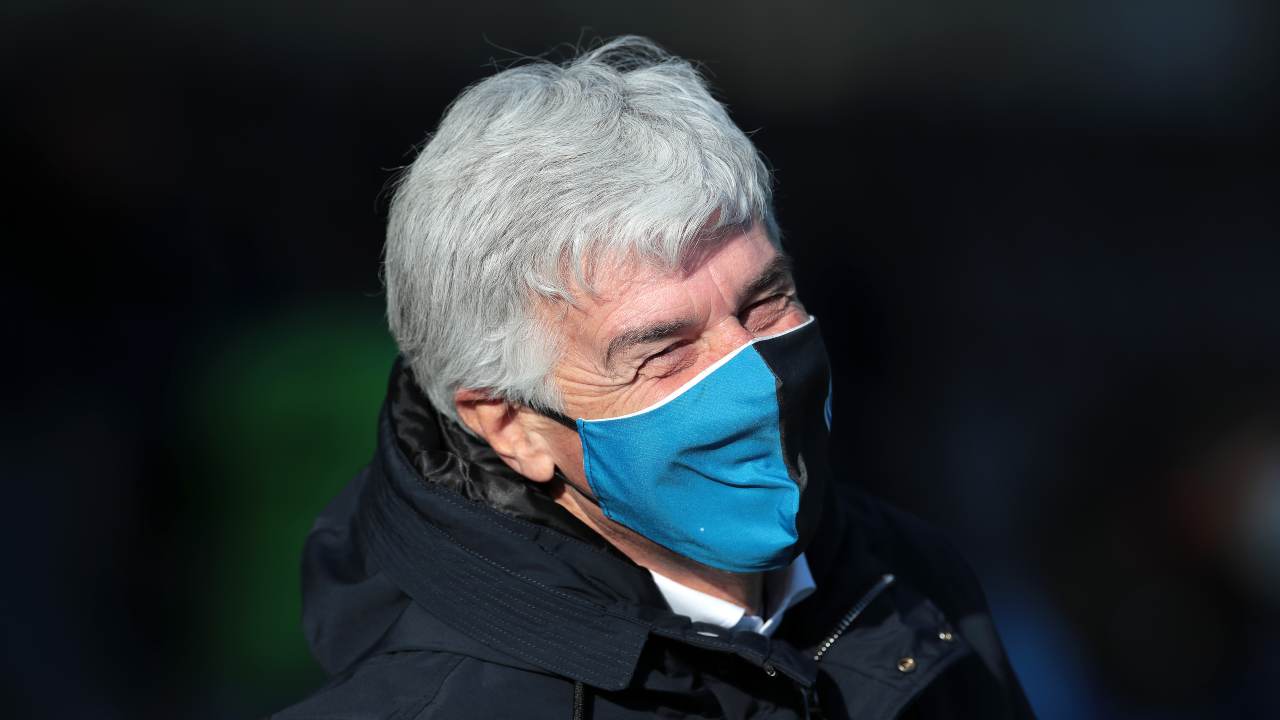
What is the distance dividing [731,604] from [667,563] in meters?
0.13

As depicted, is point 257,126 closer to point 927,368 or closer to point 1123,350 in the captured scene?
point 927,368

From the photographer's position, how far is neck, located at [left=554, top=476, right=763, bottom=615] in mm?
1752

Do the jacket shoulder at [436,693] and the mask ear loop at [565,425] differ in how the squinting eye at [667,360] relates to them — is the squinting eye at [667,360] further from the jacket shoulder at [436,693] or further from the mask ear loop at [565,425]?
the jacket shoulder at [436,693]

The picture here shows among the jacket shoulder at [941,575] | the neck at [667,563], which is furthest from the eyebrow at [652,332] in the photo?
the jacket shoulder at [941,575]

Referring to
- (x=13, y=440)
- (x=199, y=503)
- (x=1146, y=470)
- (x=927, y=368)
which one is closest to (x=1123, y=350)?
(x=1146, y=470)

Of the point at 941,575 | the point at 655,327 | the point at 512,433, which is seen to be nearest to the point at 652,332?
the point at 655,327

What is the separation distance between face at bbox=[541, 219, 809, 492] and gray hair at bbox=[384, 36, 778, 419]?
0.03 meters

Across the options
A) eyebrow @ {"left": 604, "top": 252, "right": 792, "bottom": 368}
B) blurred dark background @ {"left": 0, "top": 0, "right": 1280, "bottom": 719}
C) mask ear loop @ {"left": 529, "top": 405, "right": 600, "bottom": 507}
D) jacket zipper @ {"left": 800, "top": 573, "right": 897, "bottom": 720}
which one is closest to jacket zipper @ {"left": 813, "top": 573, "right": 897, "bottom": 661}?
jacket zipper @ {"left": 800, "top": 573, "right": 897, "bottom": 720}

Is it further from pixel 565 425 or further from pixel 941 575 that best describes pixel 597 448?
pixel 941 575

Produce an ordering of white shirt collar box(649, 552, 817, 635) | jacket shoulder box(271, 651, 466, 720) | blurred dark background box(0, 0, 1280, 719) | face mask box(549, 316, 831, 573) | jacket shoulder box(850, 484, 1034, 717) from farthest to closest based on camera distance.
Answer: blurred dark background box(0, 0, 1280, 719) → jacket shoulder box(850, 484, 1034, 717) → white shirt collar box(649, 552, 817, 635) → face mask box(549, 316, 831, 573) → jacket shoulder box(271, 651, 466, 720)

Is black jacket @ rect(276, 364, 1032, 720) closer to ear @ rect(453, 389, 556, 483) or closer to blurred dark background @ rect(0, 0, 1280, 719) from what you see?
ear @ rect(453, 389, 556, 483)

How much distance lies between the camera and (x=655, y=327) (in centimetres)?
158

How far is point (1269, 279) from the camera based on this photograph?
4.88 m

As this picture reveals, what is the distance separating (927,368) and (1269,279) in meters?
1.67
